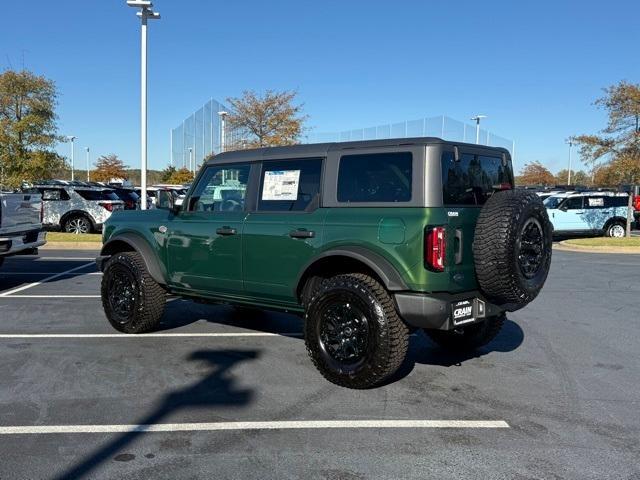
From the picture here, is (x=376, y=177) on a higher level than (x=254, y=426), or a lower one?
higher

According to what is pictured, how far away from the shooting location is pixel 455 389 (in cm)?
484

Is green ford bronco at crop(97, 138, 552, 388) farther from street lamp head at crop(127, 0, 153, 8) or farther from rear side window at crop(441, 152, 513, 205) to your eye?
street lamp head at crop(127, 0, 153, 8)

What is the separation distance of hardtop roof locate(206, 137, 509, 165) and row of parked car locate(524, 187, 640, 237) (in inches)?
643

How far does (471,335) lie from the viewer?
583cm

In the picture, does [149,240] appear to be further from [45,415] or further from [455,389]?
[455,389]

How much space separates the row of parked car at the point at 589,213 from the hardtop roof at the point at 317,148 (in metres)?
16.3

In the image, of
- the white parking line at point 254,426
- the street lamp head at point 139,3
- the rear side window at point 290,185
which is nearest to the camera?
the white parking line at point 254,426

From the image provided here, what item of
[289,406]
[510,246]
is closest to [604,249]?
[510,246]

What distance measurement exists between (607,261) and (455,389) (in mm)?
11137

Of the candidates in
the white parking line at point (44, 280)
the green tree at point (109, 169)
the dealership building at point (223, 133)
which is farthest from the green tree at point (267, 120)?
the green tree at point (109, 169)

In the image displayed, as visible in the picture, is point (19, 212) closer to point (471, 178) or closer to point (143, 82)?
Result: point (471, 178)

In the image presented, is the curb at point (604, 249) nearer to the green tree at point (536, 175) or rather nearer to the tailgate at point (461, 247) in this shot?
the tailgate at point (461, 247)

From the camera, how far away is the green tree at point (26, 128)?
18.8 meters

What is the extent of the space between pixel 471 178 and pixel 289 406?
7.84ft
